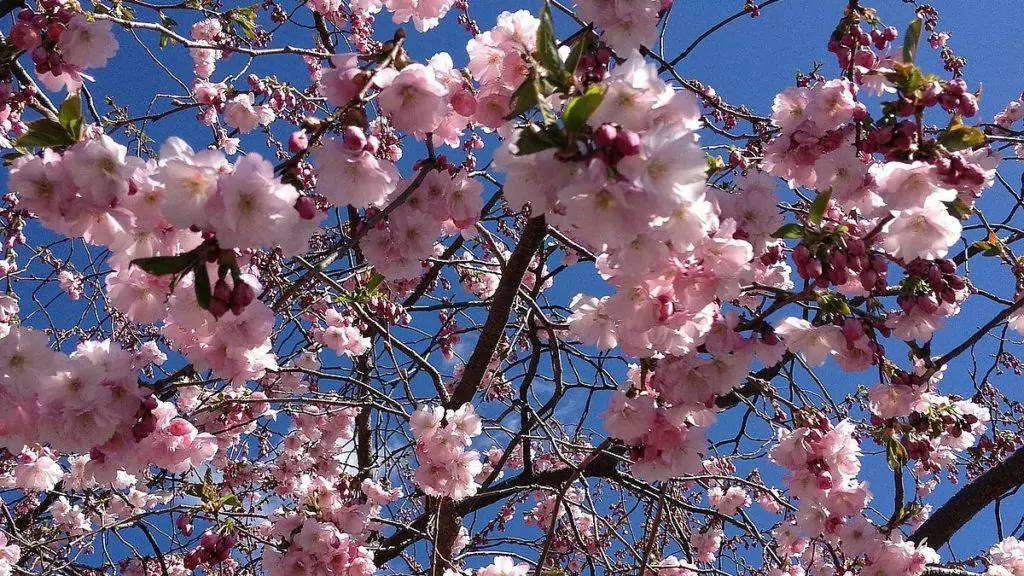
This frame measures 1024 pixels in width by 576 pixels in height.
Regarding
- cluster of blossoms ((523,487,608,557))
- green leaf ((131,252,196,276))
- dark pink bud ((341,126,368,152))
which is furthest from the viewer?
cluster of blossoms ((523,487,608,557))

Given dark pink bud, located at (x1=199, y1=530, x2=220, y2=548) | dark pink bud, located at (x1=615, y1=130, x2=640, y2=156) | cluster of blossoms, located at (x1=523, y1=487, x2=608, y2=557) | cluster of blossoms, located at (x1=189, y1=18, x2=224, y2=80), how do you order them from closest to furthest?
dark pink bud, located at (x1=615, y1=130, x2=640, y2=156) → dark pink bud, located at (x1=199, y1=530, x2=220, y2=548) → cluster of blossoms, located at (x1=523, y1=487, x2=608, y2=557) → cluster of blossoms, located at (x1=189, y1=18, x2=224, y2=80)

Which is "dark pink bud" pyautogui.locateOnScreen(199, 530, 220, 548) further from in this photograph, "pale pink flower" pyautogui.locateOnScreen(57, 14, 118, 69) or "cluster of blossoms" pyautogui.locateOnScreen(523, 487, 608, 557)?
"cluster of blossoms" pyautogui.locateOnScreen(523, 487, 608, 557)

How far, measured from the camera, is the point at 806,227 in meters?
1.69

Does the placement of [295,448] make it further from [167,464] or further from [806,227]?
[806,227]

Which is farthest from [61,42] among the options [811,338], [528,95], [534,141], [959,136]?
[959,136]

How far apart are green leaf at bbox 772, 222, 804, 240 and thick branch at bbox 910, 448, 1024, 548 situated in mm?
2479

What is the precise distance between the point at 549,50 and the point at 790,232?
82 centimetres

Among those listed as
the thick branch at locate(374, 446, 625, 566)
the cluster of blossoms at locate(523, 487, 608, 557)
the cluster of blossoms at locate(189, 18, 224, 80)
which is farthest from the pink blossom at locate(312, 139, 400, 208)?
the cluster of blossoms at locate(189, 18, 224, 80)

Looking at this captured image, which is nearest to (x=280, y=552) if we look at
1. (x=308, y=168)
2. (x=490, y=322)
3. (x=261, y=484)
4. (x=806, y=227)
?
(x=490, y=322)

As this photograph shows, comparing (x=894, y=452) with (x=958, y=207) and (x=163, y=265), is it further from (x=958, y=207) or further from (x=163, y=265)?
(x=163, y=265)

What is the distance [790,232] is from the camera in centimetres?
168

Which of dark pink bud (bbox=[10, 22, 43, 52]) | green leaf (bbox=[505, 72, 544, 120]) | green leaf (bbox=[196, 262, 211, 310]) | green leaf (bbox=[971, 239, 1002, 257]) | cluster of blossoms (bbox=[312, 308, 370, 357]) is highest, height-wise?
cluster of blossoms (bbox=[312, 308, 370, 357])

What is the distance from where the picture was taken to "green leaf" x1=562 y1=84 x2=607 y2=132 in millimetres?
1065

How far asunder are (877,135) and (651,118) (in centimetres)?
83
